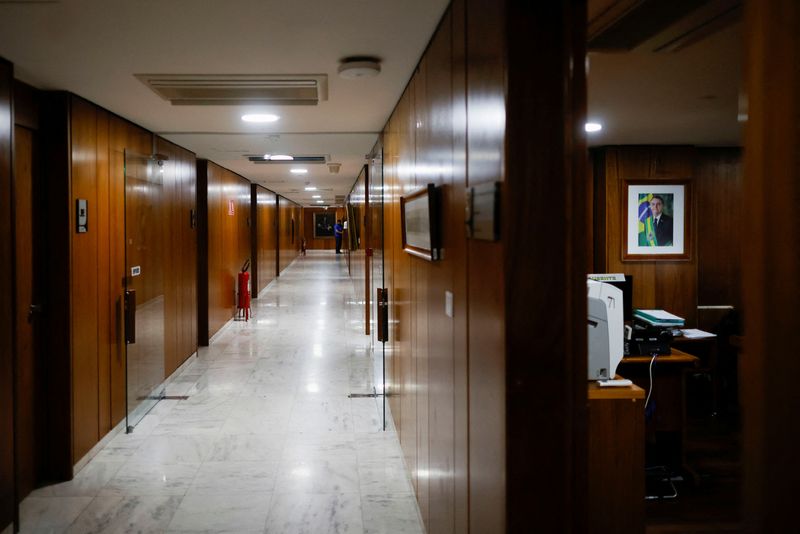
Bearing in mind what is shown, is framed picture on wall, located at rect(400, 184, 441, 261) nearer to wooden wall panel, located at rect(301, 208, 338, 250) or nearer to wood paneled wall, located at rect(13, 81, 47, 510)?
wood paneled wall, located at rect(13, 81, 47, 510)

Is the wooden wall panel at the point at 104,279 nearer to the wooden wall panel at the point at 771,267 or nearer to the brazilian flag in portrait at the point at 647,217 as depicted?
the wooden wall panel at the point at 771,267

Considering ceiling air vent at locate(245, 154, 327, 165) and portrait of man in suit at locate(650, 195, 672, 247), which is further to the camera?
ceiling air vent at locate(245, 154, 327, 165)

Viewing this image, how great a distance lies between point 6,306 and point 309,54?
214cm

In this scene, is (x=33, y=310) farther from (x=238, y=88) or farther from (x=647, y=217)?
(x=647, y=217)

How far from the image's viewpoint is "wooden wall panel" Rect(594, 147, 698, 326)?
235 inches

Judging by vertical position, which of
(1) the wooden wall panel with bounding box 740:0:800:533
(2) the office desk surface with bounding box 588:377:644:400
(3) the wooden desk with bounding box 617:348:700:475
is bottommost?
(3) the wooden desk with bounding box 617:348:700:475

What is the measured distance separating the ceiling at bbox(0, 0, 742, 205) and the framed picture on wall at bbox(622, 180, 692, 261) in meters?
0.84

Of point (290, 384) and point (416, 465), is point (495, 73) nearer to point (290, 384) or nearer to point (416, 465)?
point (416, 465)

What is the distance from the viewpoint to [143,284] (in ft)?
17.7

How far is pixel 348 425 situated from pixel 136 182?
2.81 metres

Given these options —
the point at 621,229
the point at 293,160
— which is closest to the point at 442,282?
the point at 621,229

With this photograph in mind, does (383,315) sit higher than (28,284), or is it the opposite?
(28,284)

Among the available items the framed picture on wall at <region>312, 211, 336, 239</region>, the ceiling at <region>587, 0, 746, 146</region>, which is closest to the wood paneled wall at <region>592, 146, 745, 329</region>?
the ceiling at <region>587, 0, 746, 146</region>

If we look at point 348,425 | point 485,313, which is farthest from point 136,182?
point 485,313
